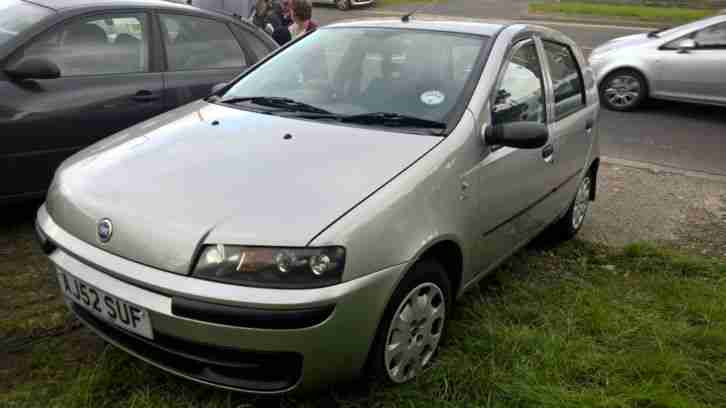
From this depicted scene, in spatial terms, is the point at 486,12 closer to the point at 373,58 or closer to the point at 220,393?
the point at 373,58

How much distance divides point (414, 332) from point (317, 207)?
29.1 inches

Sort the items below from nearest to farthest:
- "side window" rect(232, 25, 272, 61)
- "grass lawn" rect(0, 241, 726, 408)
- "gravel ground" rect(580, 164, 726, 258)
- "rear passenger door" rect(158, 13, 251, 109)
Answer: "grass lawn" rect(0, 241, 726, 408)
"rear passenger door" rect(158, 13, 251, 109)
"gravel ground" rect(580, 164, 726, 258)
"side window" rect(232, 25, 272, 61)

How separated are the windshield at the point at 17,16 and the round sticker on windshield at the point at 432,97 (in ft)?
8.71

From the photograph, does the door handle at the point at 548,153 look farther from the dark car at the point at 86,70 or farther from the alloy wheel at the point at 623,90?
the alloy wheel at the point at 623,90

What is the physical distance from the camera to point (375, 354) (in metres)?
2.54

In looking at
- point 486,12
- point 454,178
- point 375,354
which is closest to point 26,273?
point 375,354

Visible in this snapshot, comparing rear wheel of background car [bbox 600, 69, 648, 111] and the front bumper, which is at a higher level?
the front bumper

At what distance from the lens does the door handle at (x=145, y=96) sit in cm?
447

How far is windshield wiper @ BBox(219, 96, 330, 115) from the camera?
325cm

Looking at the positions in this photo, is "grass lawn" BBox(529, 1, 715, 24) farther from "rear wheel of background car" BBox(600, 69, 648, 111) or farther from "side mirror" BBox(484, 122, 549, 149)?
"side mirror" BBox(484, 122, 549, 149)

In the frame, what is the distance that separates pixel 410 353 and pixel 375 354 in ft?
0.83

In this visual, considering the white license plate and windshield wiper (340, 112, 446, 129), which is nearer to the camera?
the white license plate

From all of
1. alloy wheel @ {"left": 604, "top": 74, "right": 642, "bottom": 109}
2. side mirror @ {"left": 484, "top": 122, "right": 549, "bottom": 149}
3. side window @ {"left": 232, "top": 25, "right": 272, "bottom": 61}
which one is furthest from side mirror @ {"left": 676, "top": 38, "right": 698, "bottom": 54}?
side mirror @ {"left": 484, "top": 122, "right": 549, "bottom": 149}

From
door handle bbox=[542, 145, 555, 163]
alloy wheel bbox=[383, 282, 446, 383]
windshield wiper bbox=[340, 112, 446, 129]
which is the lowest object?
alloy wheel bbox=[383, 282, 446, 383]
